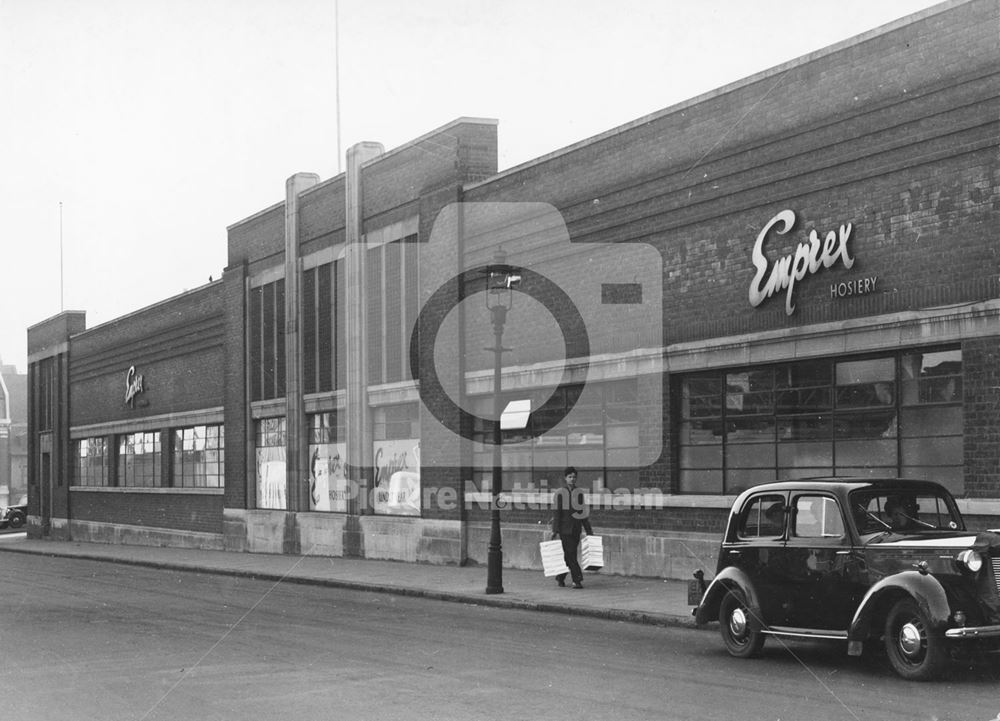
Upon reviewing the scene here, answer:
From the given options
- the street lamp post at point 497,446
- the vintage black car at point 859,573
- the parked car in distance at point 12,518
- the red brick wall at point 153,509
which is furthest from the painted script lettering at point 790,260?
the parked car in distance at point 12,518

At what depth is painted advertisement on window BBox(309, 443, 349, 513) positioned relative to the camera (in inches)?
1225

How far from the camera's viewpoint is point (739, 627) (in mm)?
12234

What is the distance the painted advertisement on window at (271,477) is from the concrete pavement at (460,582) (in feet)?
5.44

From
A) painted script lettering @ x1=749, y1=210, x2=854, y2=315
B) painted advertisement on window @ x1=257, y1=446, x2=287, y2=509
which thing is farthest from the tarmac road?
painted advertisement on window @ x1=257, y1=446, x2=287, y2=509

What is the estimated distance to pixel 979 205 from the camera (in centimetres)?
1560

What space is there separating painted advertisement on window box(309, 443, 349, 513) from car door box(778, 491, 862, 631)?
20.0 m

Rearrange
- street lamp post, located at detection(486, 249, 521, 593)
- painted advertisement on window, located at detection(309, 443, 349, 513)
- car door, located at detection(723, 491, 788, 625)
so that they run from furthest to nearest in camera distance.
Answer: painted advertisement on window, located at detection(309, 443, 349, 513), street lamp post, located at detection(486, 249, 521, 593), car door, located at detection(723, 491, 788, 625)

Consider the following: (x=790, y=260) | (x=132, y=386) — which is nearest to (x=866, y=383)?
(x=790, y=260)

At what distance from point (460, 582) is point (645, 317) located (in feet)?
18.2

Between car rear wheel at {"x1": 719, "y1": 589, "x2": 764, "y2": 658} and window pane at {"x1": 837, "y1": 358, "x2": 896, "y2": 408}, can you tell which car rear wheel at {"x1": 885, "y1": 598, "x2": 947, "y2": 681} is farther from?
window pane at {"x1": 837, "y1": 358, "x2": 896, "y2": 408}

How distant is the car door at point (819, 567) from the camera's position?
11109 mm

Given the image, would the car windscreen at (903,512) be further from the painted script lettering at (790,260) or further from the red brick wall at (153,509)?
the red brick wall at (153,509)

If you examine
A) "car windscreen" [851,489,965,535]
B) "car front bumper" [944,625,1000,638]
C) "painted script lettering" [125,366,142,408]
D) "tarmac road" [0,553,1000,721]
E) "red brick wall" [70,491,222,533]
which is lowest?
"red brick wall" [70,491,222,533]

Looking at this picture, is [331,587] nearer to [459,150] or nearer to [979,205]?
[459,150]
